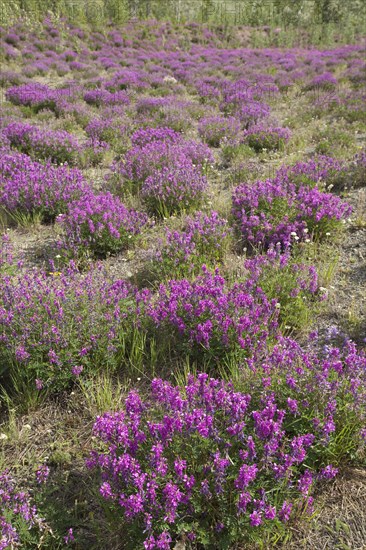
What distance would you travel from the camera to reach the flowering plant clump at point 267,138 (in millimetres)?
8906

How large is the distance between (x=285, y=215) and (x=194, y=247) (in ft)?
4.34

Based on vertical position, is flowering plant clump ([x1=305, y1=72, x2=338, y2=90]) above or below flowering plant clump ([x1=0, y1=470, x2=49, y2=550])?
above

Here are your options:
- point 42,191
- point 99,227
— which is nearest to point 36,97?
point 42,191

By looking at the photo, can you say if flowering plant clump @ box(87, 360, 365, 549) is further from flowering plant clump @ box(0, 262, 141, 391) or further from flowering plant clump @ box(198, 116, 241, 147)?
flowering plant clump @ box(198, 116, 241, 147)

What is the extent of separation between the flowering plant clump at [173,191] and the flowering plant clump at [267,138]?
3318mm

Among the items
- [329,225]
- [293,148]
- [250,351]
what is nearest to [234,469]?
[250,351]

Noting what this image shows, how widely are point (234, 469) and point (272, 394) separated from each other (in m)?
0.48

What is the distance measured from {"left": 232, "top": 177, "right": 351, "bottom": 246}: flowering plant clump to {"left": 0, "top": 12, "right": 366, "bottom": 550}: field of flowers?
0.03 m

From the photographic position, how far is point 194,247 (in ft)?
15.3

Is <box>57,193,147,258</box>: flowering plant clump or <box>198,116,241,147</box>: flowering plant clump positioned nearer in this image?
<box>57,193,147,258</box>: flowering plant clump

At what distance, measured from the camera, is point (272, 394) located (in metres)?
2.41

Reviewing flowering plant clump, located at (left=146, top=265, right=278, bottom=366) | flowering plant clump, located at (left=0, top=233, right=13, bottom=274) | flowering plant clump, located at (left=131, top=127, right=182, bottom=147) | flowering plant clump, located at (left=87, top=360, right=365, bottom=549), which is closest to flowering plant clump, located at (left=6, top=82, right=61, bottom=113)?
flowering plant clump, located at (left=131, top=127, right=182, bottom=147)

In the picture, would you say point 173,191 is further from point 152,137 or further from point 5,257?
point 152,137

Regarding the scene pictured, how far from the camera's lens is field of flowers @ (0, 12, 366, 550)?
2168 millimetres
